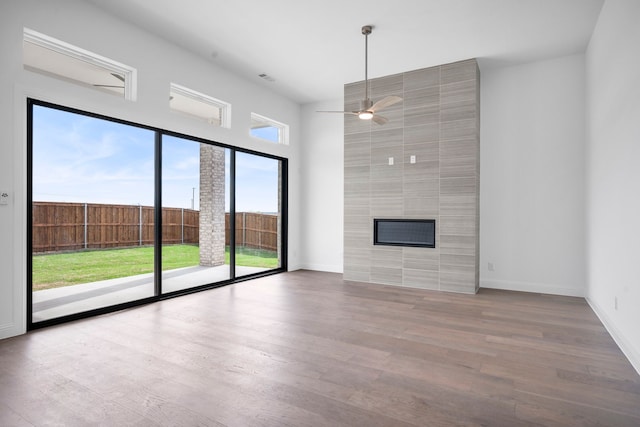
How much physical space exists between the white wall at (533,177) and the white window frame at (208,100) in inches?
153

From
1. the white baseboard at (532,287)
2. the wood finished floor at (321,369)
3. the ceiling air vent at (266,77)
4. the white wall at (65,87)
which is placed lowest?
the wood finished floor at (321,369)

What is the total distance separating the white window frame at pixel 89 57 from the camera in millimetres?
3350

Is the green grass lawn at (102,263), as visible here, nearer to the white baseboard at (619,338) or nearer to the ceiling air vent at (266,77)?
the ceiling air vent at (266,77)

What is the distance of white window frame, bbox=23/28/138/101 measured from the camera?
3350mm

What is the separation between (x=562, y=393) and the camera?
2.23m

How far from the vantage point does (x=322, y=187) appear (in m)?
6.96

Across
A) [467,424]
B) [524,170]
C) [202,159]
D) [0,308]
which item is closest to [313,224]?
[202,159]

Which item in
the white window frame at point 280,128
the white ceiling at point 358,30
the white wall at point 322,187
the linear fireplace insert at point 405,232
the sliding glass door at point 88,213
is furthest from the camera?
the white wall at point 322,187

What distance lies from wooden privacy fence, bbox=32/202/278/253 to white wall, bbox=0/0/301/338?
1.16 feet

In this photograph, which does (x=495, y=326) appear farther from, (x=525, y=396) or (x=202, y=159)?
(x=202, y=159)

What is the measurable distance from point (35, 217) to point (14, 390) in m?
1.82

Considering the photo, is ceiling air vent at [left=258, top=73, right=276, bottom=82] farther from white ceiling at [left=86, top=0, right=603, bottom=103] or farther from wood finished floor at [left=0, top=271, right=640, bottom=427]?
wood finished floor at [left=0, top=271, right=640, bottom=427]

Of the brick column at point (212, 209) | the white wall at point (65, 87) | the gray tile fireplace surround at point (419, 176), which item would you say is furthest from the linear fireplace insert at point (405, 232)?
the white wall at point (65, 87)

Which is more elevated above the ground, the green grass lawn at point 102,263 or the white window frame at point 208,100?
the white window frame at point 208,100
